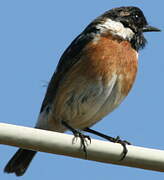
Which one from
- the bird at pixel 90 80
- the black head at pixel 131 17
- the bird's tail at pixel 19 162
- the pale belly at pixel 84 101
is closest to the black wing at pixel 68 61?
the bird at pixel 90 80

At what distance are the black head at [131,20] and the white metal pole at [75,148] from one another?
3.94 metres

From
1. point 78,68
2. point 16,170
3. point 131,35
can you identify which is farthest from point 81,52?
point 16,170

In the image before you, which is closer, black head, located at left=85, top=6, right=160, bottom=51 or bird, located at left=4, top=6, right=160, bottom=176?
bird, located at left=4, top=6, right=160, bottom=176

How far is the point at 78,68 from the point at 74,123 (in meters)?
0.76

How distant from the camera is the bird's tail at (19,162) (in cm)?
603

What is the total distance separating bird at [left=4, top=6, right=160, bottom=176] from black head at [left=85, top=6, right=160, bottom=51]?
0.02 meters

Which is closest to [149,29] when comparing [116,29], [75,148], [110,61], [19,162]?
[116,29]

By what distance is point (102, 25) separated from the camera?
7.04 metres

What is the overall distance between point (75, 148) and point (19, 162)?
10.3 ft

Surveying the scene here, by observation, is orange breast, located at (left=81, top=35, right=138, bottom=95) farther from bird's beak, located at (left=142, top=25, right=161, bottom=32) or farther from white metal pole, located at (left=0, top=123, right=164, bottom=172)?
white metal pole, located at (left=0, top=123, right=164, bottom=172)

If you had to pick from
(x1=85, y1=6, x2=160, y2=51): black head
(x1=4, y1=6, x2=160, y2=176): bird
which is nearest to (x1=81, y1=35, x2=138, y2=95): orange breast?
(x1=4, y1=6, x2=160, y2=176): bird

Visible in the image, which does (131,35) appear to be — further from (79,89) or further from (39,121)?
(39,121)

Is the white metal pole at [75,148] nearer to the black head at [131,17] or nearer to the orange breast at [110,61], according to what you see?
the orange breast at [110,61]

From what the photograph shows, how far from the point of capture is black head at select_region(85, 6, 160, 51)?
717cm
